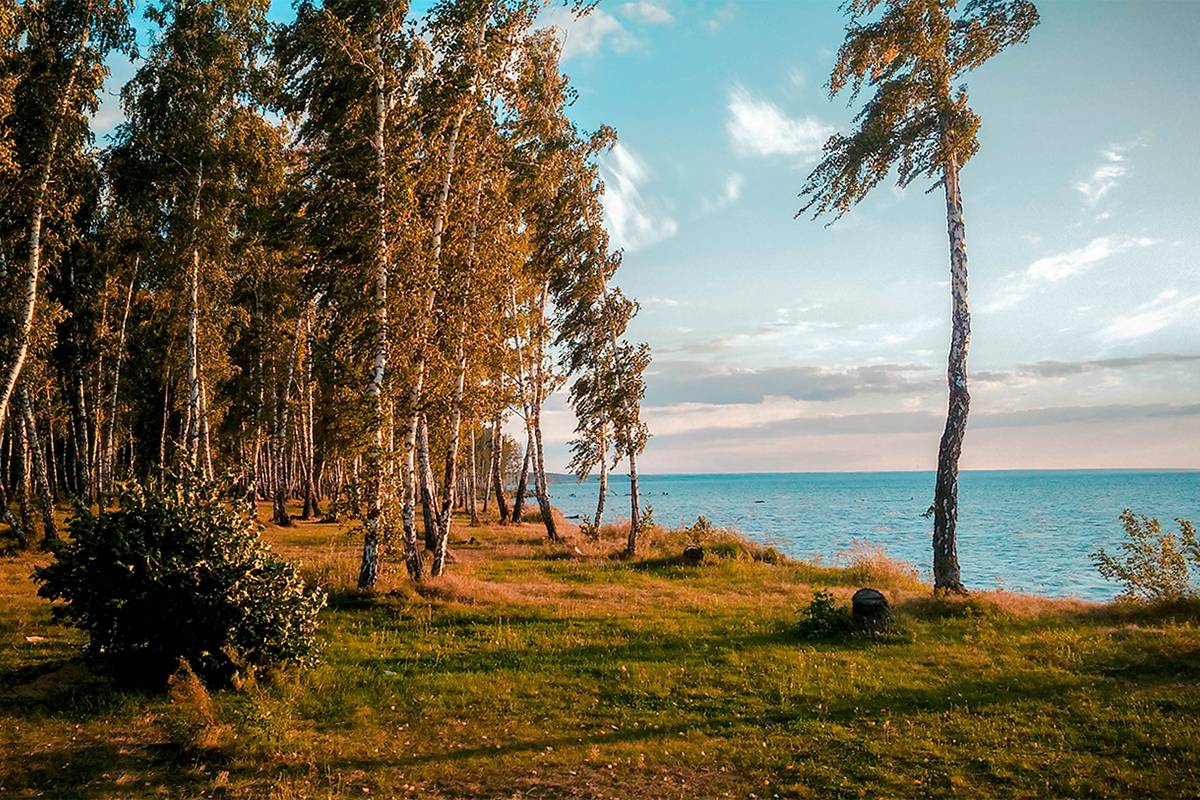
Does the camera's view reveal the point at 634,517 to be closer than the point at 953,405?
No

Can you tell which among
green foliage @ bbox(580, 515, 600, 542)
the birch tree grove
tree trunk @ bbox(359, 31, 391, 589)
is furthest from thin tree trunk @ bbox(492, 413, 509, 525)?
tree trunk @ bbox(359, 31, 391, 589)

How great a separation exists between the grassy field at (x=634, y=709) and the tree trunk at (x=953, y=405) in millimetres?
Result: 1154

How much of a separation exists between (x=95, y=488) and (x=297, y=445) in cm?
1106

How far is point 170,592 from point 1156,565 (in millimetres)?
20586

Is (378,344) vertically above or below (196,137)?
below

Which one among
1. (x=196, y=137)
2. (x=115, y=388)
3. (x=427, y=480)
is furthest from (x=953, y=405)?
(x=115, y=388)

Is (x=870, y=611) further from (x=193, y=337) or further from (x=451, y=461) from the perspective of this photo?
(x=193, y=337)

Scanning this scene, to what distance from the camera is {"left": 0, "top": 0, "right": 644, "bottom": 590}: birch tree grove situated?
15.8m

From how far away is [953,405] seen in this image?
17266 millimetres

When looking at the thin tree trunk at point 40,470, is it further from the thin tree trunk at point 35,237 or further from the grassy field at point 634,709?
the grassy field at point 634,709

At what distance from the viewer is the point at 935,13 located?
16.8 metres

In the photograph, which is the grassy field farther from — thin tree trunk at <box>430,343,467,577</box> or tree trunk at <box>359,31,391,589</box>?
thin tree trunk at <box>430,343,467,577</box>

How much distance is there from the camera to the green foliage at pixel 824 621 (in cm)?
1358

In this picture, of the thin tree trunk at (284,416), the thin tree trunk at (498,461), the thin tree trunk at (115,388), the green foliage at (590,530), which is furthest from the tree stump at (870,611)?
the thin tree trunk at (115,388)
